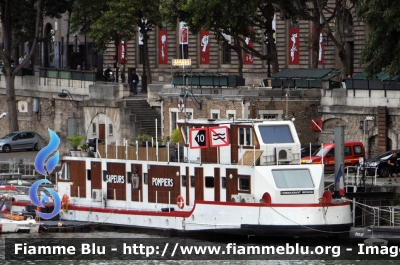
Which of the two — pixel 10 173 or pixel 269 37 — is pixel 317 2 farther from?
pixel 10 173

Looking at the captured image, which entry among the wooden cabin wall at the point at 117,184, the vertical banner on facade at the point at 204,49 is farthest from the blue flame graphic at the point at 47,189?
the vertical banner on facade at the point at 204,49

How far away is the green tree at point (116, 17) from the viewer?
88188 millimetres

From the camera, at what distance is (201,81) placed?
3204 inches

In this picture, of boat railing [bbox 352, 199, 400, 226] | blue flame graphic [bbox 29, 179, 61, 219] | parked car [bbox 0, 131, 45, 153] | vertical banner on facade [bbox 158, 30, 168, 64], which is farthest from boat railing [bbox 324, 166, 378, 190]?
vertical banner on facade [bbox 158, 30, 168, 64]

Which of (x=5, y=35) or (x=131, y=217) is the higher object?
(x=5, y=35)

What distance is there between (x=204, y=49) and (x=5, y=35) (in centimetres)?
1481

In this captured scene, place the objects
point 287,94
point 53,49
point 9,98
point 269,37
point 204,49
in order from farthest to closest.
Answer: point 53,49, point 204,49, point 9,98, point 269,37, point 287,94

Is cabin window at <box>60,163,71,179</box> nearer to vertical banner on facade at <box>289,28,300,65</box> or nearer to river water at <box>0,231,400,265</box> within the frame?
river water at <box>0,231,400,265</box>

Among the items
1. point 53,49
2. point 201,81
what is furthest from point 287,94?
point 53,49

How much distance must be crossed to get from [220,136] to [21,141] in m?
28.9

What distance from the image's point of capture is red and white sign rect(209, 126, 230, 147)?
63219 millimetres

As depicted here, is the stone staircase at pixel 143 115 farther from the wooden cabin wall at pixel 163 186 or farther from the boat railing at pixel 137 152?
the wooden cabin wall at pixel 163 186

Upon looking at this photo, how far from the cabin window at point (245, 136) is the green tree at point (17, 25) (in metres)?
29.7

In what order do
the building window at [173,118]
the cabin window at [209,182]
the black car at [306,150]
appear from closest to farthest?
the cabin window at [209,182] < the black car at [306,150] < the building window at [173,118]
